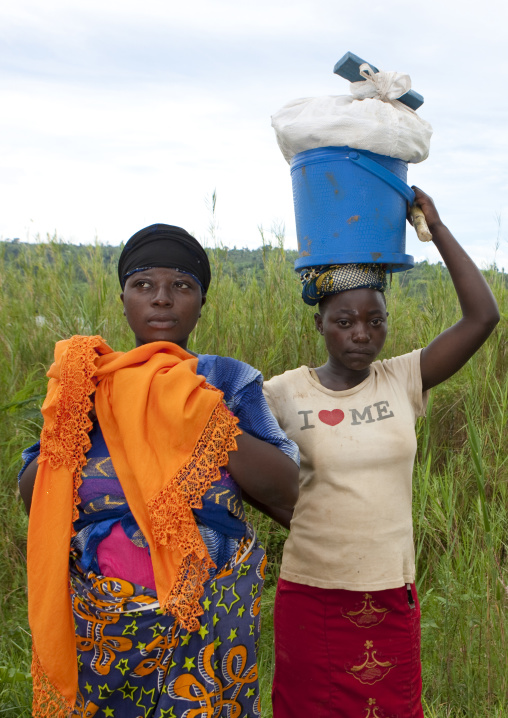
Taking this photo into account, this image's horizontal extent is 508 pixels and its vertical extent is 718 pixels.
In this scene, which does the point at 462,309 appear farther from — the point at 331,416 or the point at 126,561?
the point at 126,561

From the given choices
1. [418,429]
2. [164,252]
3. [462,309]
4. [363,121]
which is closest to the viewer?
[164,252]

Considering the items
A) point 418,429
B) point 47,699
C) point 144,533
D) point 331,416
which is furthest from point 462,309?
point 47,699

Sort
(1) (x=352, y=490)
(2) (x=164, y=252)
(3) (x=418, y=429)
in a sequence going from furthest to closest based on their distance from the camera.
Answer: (3) (x=418, y=429), (1) (x=352, y=490), (2) (x=164, y=252)

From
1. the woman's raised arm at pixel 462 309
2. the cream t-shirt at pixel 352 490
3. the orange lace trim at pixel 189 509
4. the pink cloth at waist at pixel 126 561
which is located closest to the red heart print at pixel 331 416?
the cream t-shirt at pixel 352 490

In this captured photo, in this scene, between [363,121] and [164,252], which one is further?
[363,121]

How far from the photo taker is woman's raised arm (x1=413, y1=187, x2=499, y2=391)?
2.20m

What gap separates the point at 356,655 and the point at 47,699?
0.97 meters

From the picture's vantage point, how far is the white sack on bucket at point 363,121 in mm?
2000

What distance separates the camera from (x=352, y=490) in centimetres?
210

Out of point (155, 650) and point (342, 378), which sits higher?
point (342, 378)

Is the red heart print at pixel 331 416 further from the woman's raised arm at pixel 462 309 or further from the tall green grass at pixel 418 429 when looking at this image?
the tall green grass at pixel 418 429

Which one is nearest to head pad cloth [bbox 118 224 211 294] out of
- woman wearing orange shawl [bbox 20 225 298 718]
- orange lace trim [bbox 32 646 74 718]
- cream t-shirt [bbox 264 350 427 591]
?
woman wearing orange shawl [bbox 20 225 298 718]

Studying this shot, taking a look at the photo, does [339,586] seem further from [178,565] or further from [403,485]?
[178,565]

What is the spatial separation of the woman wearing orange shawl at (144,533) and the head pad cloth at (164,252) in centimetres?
12
